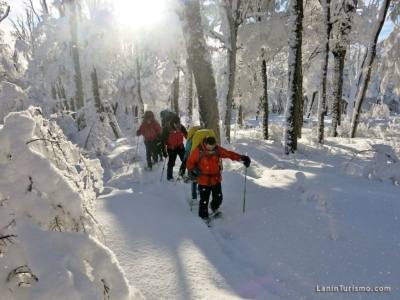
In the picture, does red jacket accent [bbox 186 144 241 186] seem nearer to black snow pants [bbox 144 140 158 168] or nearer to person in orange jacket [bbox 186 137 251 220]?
person in orange jacket [bbox 186 137 251 220]

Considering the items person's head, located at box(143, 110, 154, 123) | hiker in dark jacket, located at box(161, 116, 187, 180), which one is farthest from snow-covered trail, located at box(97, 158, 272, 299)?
person's head, located at box(143, 110, 154, 123)

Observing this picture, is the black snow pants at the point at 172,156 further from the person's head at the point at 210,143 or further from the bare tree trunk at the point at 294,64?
the bare tree trunk at the point at 294,64

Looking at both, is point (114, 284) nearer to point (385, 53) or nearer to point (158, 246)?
point (158, 246)

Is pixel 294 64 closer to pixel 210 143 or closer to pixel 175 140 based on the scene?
pixel 175 140

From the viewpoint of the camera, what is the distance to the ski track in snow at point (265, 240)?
3.85 metres

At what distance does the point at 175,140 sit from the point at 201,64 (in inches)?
78.8

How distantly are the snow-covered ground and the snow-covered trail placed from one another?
1 centimetres

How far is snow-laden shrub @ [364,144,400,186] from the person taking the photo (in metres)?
7.50

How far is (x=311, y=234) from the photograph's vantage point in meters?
5.30

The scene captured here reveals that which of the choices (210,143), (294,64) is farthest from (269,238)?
(294,64)

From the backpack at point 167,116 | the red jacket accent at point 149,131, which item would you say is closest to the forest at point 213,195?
the red jacket accent at point 149,131

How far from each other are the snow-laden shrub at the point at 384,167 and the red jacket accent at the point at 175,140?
4332mm

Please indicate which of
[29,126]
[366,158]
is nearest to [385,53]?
[366,158]

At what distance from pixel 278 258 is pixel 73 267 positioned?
11.4 ft
